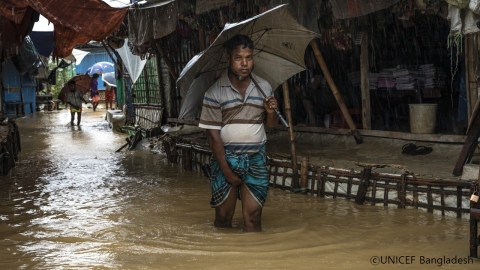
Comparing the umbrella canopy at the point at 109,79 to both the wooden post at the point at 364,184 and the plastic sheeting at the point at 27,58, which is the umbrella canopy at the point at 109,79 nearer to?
the plastic sheeting at the point at 27,58

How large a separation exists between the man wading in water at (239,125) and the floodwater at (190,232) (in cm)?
52

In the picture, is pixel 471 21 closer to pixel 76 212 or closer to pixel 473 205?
pixel 473 205

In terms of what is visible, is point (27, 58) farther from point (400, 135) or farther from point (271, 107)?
point (271, 107)

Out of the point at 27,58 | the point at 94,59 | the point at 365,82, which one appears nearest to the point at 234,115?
the point at 365,82

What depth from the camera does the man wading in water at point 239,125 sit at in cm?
488

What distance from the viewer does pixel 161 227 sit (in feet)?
19.2

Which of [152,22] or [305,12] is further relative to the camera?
[152,22]

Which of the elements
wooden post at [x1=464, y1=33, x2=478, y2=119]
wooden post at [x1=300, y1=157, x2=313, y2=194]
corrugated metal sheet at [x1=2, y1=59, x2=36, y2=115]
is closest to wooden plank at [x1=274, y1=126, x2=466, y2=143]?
wooden post at [x1=464, y1=33, x2=478, y2=119]

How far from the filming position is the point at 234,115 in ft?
16.2

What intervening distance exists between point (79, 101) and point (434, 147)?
51.5 feet

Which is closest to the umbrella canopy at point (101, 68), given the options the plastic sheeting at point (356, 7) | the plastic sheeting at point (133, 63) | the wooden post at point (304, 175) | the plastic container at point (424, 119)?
the plastic sheeting at point (133, 63)

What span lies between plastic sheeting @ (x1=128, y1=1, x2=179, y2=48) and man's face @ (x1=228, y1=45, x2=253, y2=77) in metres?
4.59

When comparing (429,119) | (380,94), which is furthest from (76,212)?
(380,94)

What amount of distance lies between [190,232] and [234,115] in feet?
4.56
